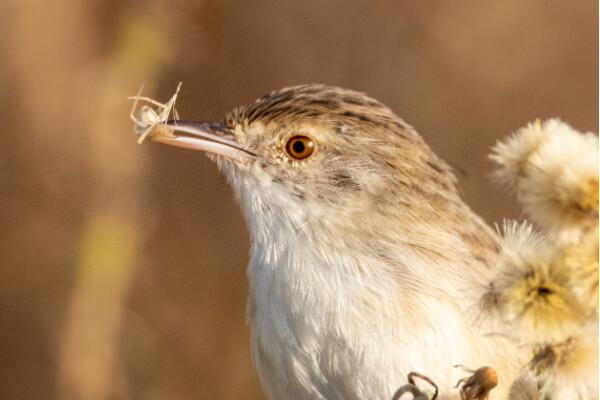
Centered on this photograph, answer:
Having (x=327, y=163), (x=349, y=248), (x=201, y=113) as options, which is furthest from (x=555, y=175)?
(x=201, y=113)

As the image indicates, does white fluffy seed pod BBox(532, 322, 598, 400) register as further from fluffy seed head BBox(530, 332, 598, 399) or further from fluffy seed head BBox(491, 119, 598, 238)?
fluffy seed head BBox(491, 119, 598, 238)

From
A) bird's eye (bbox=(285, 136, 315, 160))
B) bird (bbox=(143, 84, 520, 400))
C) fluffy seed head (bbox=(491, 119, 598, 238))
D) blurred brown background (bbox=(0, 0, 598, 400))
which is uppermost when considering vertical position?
blurred brown background (bbox=(0, 0, 598, 400))

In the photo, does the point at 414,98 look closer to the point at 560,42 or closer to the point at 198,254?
the point at 560,42

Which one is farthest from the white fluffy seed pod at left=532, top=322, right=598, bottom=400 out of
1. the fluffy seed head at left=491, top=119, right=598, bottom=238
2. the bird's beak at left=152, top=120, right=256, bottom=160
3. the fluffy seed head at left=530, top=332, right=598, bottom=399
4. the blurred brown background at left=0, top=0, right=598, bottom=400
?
the blurred brown background at left=0, top=0, right=598, bottom=400

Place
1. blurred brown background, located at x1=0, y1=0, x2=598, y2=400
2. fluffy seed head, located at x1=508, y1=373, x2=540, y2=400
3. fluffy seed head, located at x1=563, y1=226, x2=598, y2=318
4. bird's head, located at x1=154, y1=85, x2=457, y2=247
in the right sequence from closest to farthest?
fluffy seed head, located at x1=563, y1=226, x2=598, y2=318 → fluffy seed head, located at x1=508, y1=373, x2=540, y2=400 → bird's head, located at x1=154, y1=85, x2=457, y2=247 → blurred brown background, located at x1=0, y1=0, x2=598, y2=400

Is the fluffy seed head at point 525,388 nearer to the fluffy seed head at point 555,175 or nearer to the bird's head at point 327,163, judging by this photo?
the fluffy seed head at point 555,175

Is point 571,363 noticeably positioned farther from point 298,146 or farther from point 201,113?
point 201,113

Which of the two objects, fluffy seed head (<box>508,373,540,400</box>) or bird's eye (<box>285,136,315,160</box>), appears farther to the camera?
bird's eye (<box>285,136,315,160</box>)
